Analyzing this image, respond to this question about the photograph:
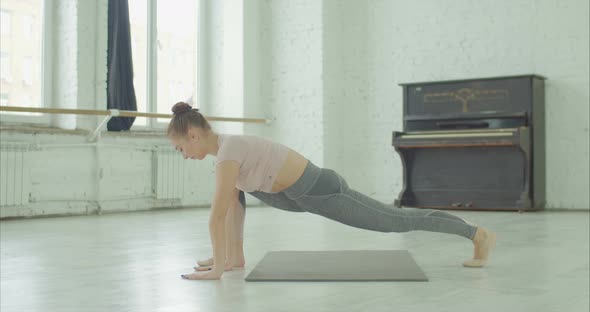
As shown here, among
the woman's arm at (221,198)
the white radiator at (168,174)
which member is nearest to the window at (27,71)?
the white radiator at (168,174)

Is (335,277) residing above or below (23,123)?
below

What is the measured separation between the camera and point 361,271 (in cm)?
306

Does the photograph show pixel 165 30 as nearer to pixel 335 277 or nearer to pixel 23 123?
pixel 23 123

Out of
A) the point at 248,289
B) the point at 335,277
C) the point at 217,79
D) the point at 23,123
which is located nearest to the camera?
the point at 248,289

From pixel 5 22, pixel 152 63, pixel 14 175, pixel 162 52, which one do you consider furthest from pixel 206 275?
pixel 162 52

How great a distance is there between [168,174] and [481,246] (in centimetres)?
527

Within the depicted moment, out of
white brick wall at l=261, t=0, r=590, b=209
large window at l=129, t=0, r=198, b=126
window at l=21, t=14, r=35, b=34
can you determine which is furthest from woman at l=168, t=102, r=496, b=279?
large window at l=129, t=0, r=198, b=126

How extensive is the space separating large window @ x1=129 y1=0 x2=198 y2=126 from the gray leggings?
5.35 metres

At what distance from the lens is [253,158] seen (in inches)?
113

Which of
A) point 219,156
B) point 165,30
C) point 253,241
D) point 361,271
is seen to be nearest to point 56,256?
point 253,241

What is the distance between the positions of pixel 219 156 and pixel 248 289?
530 mm

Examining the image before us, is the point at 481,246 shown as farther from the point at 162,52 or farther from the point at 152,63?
the point at 162,52

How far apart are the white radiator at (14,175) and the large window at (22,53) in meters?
0.49

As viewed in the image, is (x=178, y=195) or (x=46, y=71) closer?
(x=46, y=71)
